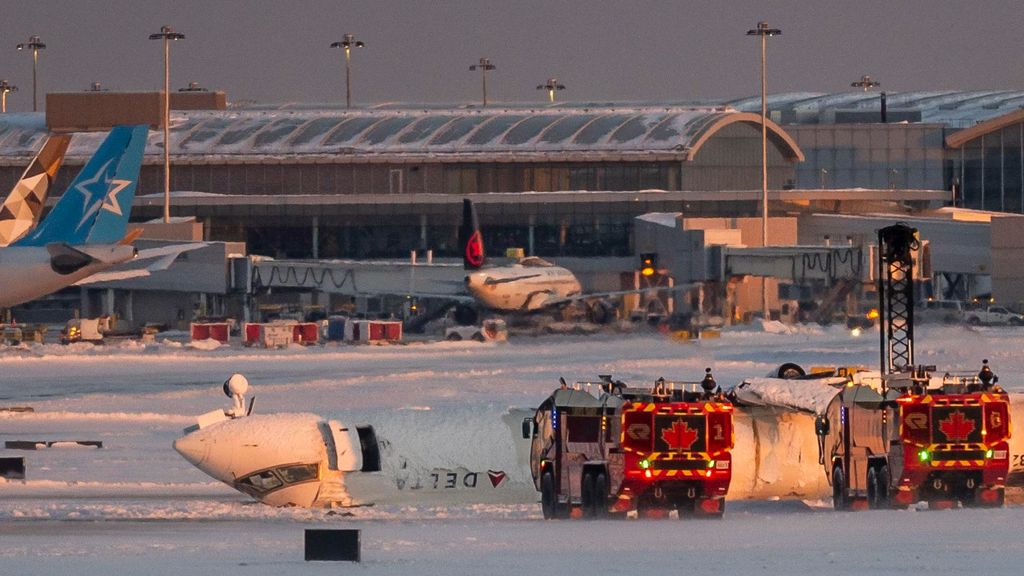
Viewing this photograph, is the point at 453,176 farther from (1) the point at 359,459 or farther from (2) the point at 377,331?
(1) the point at 359,459

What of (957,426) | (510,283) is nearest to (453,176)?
(510,283)

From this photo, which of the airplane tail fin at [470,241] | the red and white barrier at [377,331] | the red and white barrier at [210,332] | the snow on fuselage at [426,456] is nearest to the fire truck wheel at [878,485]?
the snow on fuselage at [426,456]

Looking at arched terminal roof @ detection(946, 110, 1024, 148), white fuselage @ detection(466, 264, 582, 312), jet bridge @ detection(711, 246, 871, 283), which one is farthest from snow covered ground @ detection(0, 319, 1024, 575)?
arched terminal roof @ detection(946, 110, 1024, 148)

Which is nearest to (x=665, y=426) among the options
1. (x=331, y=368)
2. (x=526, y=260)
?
(x=331, y=368)

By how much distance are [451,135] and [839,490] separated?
311 ft

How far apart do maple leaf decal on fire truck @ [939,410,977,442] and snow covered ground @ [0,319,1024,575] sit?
118 centimetres

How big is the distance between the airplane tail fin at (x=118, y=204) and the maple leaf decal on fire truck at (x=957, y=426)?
40.4 meters

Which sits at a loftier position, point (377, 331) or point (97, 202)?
point (97, 202)

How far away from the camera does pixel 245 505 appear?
30.9 metres

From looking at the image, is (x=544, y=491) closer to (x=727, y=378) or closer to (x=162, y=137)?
(x=727, y=378)

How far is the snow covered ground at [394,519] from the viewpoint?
22516 millimetres

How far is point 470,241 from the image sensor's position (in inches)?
3593

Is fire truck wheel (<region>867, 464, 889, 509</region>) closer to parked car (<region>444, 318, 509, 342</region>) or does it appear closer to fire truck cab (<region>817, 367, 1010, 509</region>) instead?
fire truck cab (<region>817, 367, 1010, 509</region>)

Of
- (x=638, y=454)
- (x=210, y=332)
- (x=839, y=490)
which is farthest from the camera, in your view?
(x=210, y=332)
